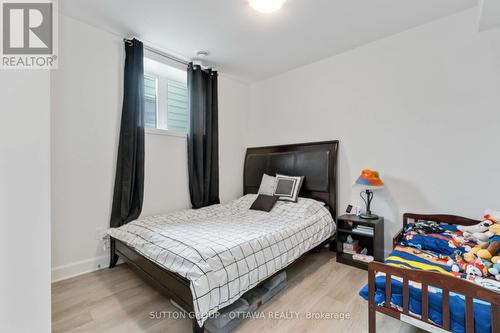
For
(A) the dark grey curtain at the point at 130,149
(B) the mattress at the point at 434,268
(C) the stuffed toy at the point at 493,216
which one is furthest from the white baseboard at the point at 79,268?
(C) the stuffed toy at the point at 493,216

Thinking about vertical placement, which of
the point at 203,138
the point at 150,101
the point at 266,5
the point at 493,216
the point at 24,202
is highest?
the point at 266,5

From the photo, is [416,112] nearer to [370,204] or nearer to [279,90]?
[370,204]

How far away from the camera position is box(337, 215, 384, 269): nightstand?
242 centimetres

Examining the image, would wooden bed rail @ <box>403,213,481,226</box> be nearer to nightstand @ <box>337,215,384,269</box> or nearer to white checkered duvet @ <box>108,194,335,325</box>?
nightstand @ <box>337,215,384,269</box>

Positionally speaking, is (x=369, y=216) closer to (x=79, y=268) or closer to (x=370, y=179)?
(x=370, y=179)

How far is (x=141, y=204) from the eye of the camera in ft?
8.83

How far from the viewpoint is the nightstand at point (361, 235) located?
2424mm

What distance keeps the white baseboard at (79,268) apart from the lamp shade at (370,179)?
3.00 meters

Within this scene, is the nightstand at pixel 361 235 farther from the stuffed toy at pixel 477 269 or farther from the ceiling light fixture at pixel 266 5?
the ceiling light fixture at pixel 266 5

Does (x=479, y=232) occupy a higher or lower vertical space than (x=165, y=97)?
lower

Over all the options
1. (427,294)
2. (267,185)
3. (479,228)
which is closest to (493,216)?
(479,228)

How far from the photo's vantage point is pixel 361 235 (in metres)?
2.56

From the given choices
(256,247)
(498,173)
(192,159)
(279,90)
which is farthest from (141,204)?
(498,173)

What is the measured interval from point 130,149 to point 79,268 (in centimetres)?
134
